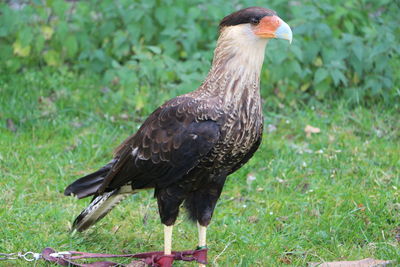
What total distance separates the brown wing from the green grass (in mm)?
655

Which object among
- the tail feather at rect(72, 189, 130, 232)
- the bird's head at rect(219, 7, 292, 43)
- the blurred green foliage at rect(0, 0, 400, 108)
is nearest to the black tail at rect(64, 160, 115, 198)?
the tail feather at rect(72, 189, 130, 232)

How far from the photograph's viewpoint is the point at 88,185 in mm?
4402

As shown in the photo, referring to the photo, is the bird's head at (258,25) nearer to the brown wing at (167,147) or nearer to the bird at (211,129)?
the bird at (211,129)

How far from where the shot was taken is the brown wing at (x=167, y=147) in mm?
3787

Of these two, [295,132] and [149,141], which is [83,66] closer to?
[295,132]

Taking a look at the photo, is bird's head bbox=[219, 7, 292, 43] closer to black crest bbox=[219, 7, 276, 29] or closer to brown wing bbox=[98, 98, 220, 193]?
black crest bbox=[219, 7, 276, 29]

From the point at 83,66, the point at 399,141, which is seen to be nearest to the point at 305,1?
the point at 399,141

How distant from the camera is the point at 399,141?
6.10 meters

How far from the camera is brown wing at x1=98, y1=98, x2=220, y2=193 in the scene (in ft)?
12.4

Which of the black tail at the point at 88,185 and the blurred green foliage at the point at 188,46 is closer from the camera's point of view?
the black tail at the point at 88,185

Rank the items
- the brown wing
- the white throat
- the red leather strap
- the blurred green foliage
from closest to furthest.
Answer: the brown wing < the white throat < the red leather strap < the blurred green foliage

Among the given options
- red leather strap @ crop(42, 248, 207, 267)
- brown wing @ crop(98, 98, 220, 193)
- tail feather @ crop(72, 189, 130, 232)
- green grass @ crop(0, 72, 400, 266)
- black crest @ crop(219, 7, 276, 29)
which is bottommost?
green grass @ crop(0, 72, 400, 266)

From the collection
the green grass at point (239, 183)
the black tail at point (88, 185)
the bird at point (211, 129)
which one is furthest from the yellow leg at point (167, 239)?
the black tail at point (88, 185)

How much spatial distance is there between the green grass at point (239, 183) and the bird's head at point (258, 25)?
4.46 feet
